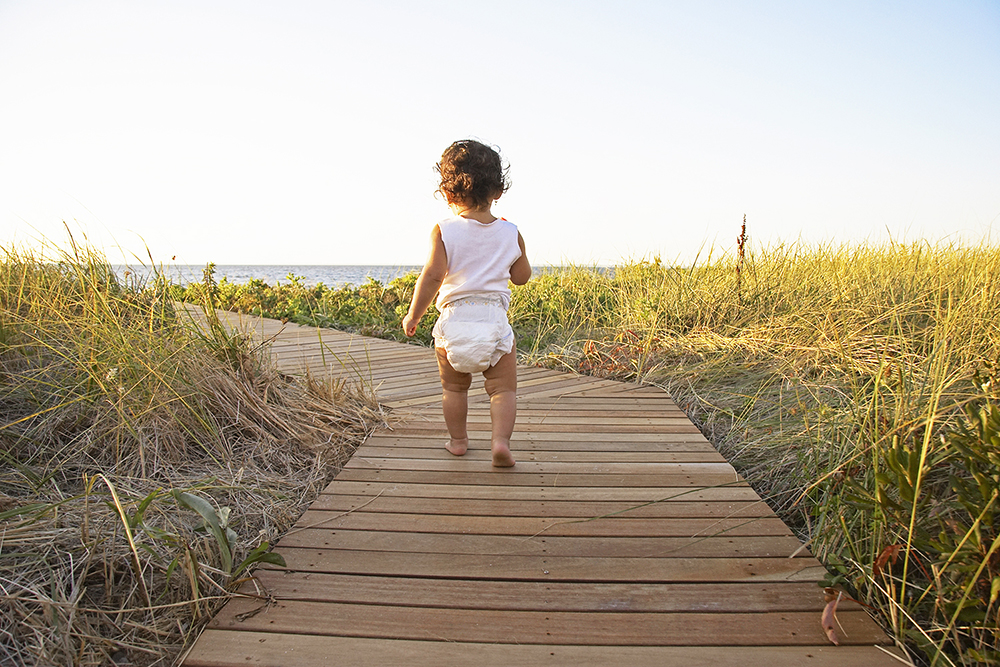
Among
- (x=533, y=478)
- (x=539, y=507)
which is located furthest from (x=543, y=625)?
(x=533, y=478)

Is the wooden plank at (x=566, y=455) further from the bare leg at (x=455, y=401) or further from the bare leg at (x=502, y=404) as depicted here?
the bare leg at (x=502, y=404)

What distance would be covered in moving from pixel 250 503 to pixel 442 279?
1088 millimetres

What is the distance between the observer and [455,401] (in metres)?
2.59

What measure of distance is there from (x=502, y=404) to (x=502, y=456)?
21 centimetres

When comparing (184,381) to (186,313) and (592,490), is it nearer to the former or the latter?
(186,313)

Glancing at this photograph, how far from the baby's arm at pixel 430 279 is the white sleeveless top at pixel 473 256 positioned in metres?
0.02

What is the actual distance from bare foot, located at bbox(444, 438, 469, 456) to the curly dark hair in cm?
100

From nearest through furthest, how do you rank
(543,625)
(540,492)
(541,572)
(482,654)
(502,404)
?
(482,654) → (543,625) → (541,572) → (540,492) → (502,404)

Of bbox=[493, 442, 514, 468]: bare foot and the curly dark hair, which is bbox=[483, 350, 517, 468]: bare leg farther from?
the curly dark hair

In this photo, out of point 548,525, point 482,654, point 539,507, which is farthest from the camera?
point 539,507

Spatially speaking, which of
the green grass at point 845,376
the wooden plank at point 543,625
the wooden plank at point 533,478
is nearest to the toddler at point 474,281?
the wooden plank at point 533,478

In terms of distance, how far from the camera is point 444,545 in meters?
1.83

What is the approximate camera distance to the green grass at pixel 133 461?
1.42 metres

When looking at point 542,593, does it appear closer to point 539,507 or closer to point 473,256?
point 539,507
